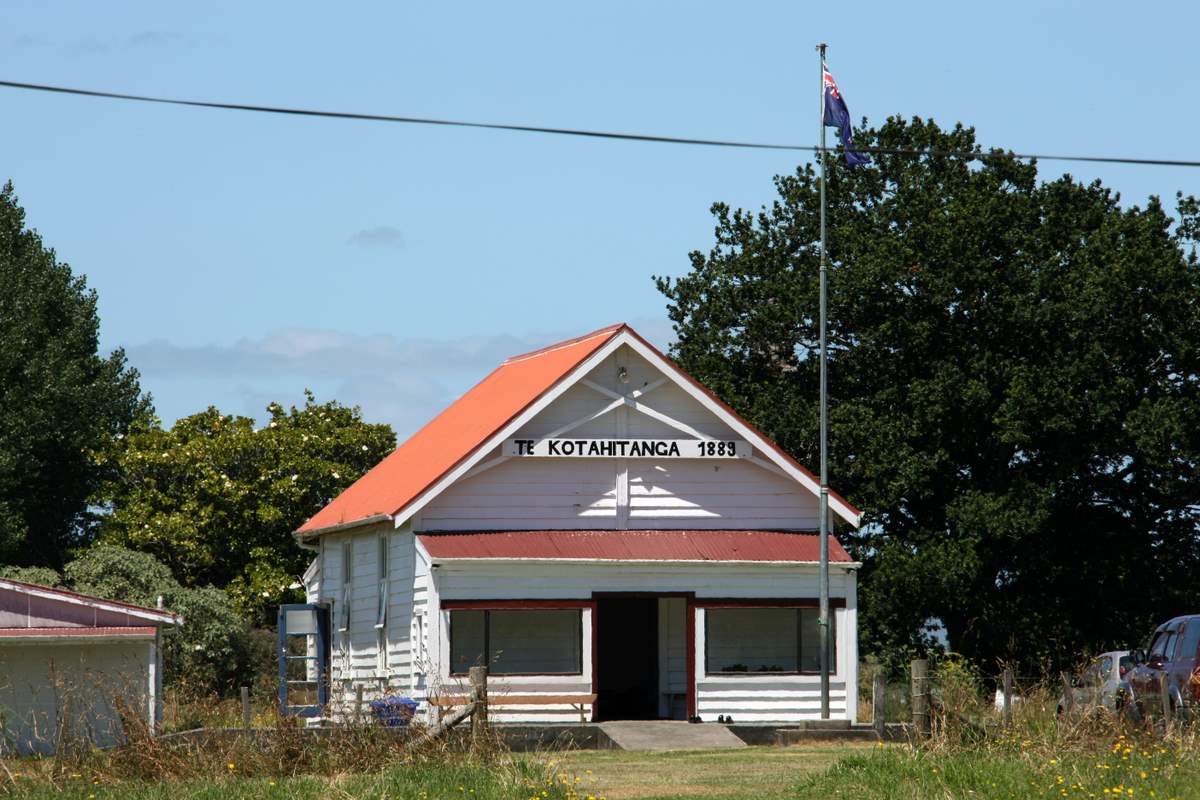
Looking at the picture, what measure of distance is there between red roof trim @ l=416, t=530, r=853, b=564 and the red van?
6.94 meters

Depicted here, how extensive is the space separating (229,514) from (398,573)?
71.2 feet

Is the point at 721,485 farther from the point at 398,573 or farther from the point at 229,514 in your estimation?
the point at 229,514

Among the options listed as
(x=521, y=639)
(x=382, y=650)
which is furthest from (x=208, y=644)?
(x=521, y=639)

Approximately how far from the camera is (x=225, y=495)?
55.3 meters

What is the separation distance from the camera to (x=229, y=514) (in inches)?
2191

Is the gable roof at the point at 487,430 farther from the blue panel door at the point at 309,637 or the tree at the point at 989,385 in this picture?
the tree at the point at 989,385

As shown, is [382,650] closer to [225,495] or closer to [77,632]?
[77,632]

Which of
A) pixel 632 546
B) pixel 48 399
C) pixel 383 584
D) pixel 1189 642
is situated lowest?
pixel 1189 642

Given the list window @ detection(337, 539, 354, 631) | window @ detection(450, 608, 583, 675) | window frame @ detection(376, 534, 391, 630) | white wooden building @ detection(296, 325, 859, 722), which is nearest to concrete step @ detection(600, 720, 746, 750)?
white wooden building @ detection(296, 325, 859, 722)

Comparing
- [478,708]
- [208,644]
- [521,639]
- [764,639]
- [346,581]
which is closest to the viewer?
[478,708]

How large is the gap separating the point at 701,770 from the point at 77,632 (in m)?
14.5

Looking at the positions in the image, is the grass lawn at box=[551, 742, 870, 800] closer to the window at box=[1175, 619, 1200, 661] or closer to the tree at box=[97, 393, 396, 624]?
the window at box=[1175, 619, 1200, 661]

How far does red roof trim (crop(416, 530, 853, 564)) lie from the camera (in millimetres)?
32781

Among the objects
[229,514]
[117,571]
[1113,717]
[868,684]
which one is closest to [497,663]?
[868,684]
